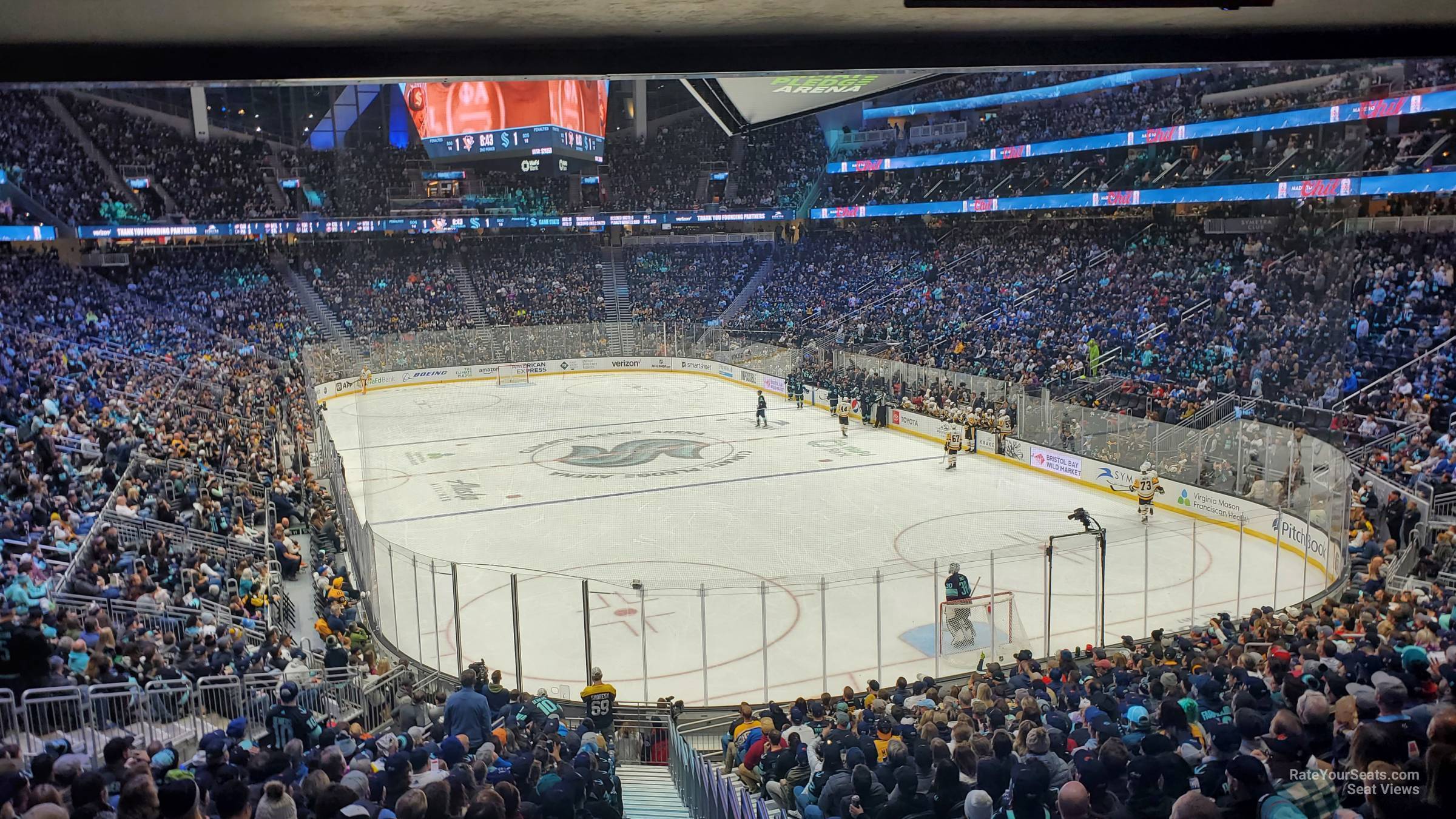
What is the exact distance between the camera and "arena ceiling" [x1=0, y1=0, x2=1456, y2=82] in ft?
12.0

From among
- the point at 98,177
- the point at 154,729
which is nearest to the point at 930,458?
the point at 154,729

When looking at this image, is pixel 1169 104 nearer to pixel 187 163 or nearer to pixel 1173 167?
pixel 1173 167

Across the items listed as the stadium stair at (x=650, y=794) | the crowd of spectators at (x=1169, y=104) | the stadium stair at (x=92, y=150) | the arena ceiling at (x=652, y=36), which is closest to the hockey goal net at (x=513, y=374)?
the stadium stair at (x=92, y=150)

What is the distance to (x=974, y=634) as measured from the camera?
13.1 metres

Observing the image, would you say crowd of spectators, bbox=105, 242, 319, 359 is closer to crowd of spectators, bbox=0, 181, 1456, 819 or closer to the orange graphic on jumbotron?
crowd of spectators, bbox=0, 181, 1456, 819

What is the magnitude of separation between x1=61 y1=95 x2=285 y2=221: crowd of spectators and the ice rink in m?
17.4

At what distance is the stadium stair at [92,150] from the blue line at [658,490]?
30359 mm

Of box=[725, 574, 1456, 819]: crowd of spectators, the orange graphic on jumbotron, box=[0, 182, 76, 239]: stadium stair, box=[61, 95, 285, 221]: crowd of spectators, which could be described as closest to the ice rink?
box=[725, 574, 1456, 819]: crowd of spectators

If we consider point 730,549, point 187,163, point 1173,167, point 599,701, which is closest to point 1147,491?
point 730,549

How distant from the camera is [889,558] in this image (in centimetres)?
1825

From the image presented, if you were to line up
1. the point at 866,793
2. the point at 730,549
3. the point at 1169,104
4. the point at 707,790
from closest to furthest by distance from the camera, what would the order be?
the point at 866,793 < the point at 707,790 < the point at 730,549 < the point at 1169,104

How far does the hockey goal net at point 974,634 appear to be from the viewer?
12875mm

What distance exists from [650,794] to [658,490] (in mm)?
14523

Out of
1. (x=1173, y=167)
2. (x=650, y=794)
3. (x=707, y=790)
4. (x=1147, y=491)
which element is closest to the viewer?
(x=707, y=790)
